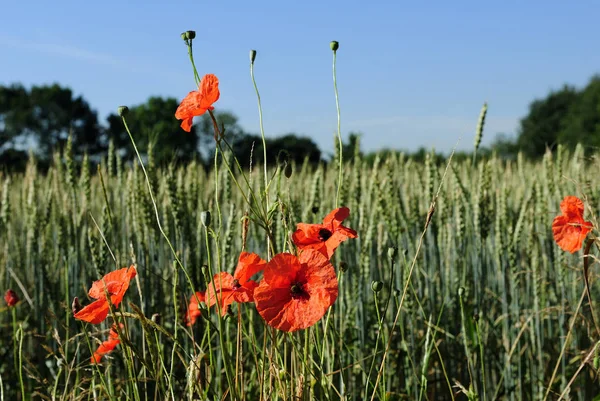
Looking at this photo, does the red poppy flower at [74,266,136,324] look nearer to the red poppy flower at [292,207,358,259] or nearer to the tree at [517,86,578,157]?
the red poppy flower at [292,207,358,259]

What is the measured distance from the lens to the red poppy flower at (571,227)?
133 centimetres

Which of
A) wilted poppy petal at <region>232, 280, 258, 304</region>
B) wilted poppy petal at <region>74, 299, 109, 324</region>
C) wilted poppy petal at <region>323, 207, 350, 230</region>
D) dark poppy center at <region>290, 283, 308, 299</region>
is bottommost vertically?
wilted poppy petal at <region>74, 299, 109, 324</region>

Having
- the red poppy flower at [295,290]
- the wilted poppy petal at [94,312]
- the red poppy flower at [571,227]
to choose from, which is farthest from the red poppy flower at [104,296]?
the red poppy flower at [571,227]

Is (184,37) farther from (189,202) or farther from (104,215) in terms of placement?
(189,202)

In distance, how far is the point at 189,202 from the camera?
2146 mm

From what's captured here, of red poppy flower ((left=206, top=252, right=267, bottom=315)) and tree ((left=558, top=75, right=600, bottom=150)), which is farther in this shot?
tree ((left=558, top=75, right=600, bottom=150))

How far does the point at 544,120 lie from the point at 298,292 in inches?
1283

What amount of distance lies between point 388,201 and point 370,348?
441mm

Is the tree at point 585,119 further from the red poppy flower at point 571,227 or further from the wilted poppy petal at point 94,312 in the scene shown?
the wilted poppy petal at point 94,312

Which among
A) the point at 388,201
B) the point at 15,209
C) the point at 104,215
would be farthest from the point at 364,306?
the point at 15,209

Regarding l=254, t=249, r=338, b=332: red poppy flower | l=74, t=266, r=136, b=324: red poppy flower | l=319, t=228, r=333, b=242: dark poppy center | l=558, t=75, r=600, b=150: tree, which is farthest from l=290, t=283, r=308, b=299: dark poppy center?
l=558, t=75, r=600, b=150: tree

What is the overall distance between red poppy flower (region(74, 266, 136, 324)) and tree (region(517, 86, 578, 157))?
30514 millimetres

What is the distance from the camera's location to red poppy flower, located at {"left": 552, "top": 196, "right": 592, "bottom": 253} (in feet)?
4.35

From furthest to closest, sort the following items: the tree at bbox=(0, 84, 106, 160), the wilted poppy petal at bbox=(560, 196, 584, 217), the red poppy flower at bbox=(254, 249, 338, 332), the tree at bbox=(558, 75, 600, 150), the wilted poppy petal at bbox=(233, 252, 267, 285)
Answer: the tree at bbox=(0, 84, 106, 160), the tree at bbox=(558, 75, 600, 150), the wilted poppy petal at bbox=(560, 196, 584, 217), the wilted poppy petal at bbox=(233, 252, 267, 285), the red poppy flower at bbox=(254, 249, 338, 332)
